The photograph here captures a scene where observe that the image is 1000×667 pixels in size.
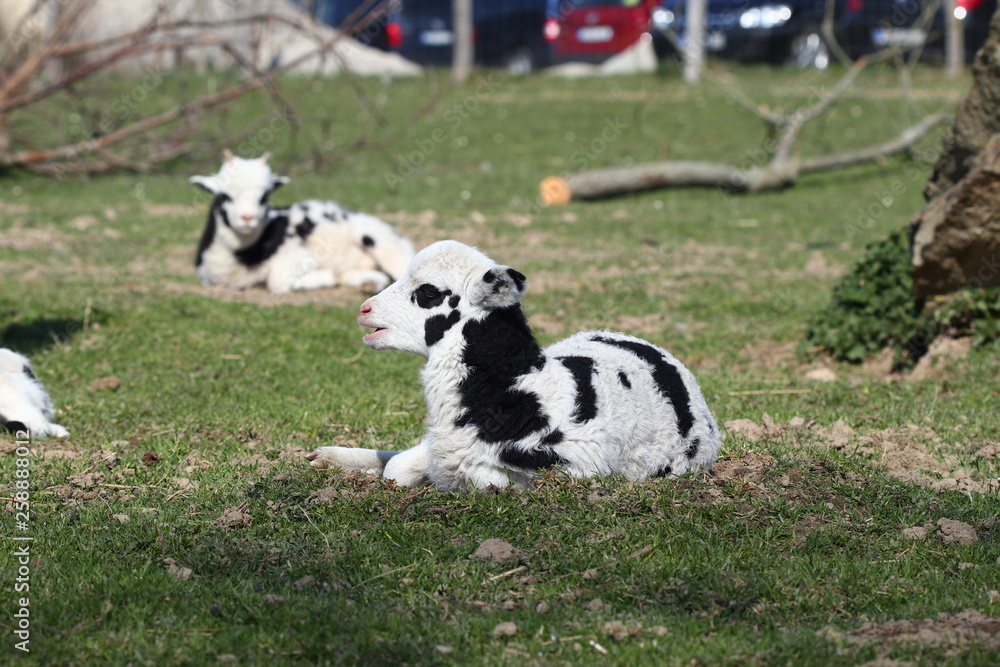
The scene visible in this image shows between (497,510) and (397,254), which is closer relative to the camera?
(497,510)

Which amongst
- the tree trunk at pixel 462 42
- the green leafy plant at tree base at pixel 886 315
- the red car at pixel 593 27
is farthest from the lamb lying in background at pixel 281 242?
the red car at pixel 593 27

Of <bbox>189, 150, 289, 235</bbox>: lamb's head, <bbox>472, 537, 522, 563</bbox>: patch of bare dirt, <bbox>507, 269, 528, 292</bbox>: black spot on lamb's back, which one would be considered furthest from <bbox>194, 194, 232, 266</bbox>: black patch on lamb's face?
<bbox>472, 537, 522, 563</bbox>: patch of bare dirt

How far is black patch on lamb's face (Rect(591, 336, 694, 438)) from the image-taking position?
5.53 meters

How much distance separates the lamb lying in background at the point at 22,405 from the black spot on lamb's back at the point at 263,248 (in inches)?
186

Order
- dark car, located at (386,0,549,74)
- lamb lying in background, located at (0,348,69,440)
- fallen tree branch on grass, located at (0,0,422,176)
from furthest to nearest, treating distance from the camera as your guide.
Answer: dark car, located at (386,0,549,74) → fallen tree branch on grass, located at (0,0,422,176) → lamb lying in background, located at (0,348,69,440)

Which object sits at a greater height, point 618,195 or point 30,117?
point 30,117

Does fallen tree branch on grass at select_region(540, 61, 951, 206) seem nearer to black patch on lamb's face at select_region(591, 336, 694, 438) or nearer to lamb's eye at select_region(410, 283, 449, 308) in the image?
black patch on lamb's face at select_region(591, 336, 694, 438)

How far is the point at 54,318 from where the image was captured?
10.2m

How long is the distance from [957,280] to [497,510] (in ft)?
18.8

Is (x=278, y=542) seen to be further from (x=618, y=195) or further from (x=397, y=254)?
(x=618, y=195)

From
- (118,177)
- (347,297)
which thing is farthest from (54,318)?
(118,177)

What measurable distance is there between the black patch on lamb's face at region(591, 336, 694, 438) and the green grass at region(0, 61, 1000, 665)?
0.33 m

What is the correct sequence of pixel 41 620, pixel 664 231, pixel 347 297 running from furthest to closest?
1. pixel 664 231
2. pixel 347 297
3. pixel 41 620

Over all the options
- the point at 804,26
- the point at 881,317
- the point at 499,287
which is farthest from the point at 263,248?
the point at 804,26
